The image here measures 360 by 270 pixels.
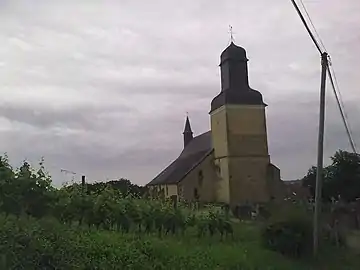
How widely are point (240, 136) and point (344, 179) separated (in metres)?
17.6

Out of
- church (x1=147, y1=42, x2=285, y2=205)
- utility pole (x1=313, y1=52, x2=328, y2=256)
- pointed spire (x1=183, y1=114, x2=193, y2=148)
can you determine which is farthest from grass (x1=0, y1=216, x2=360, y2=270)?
pointed spire (x1=183, y1=114, x2=193, y2=148)

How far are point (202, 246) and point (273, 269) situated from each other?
6.29 feet

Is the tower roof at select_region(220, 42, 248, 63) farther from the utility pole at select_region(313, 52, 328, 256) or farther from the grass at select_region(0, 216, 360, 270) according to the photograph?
the grass at select_region(0, 216, 360, 270)

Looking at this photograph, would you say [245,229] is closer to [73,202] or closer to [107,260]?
[73,202]

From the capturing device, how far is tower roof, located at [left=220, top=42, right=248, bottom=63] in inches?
1774

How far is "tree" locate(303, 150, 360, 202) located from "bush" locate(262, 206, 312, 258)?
13216mm

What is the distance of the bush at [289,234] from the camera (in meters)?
15.1

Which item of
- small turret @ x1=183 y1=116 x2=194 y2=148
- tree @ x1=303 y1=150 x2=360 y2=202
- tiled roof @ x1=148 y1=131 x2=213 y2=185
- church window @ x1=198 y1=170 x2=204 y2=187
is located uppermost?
small turret @ x1=183 y1=116 x2=194 y2=148

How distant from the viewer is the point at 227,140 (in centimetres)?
4484

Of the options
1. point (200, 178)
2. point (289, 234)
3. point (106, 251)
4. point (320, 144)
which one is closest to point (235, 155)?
point (200, 178)

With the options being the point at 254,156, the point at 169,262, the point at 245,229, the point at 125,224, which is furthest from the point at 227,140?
the point at 169,262

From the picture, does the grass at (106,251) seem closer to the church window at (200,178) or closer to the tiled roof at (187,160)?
the church window at (200,178)

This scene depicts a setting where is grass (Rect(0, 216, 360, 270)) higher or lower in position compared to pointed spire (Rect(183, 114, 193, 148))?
lower

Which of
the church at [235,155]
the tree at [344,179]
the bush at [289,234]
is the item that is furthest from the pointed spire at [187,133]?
the bush at [289,234]
